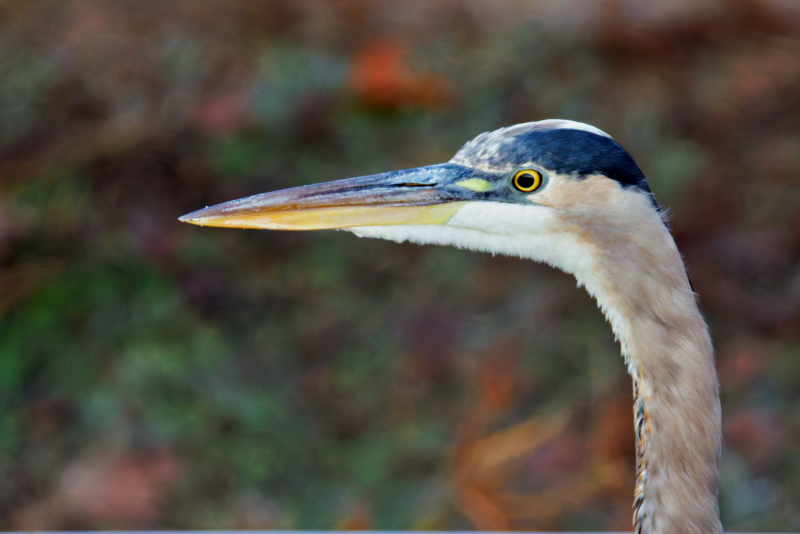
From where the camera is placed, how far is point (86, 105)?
2.12m

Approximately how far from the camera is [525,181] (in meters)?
0.78

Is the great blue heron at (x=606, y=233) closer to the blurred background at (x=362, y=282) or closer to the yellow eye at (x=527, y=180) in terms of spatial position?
the yellow eye at (x=527, y=180)

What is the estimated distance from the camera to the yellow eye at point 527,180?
77cm

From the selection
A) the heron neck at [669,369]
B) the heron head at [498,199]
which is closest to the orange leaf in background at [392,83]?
the heron head at [498,199]

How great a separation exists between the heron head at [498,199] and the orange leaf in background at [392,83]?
4.24 ft

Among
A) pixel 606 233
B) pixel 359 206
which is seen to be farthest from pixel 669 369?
pixel 359 206

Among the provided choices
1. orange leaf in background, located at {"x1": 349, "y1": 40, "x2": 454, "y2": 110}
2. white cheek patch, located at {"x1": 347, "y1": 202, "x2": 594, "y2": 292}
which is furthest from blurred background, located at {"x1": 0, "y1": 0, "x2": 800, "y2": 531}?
white cheek patch, located at {"x1": 347, "y1": 202, "x2": 594, "y2": 292}

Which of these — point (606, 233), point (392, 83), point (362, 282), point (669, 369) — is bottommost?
point (669, 369)

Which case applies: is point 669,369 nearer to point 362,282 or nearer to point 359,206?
point 359,206

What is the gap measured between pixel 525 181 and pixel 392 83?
4.52 feet

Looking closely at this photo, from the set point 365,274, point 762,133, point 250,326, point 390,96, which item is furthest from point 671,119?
point 250,326

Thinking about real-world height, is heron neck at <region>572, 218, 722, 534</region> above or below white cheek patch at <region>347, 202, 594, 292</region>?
below

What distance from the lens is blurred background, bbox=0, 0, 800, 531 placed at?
81.1 inches

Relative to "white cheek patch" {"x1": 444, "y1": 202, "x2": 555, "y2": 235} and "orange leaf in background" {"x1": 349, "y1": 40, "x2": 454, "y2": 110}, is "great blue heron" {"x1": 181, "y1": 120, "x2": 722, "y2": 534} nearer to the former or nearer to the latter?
"white cheek patch" {"x1": 444, "y1": 202, "x2": 555, "y2": 235}
